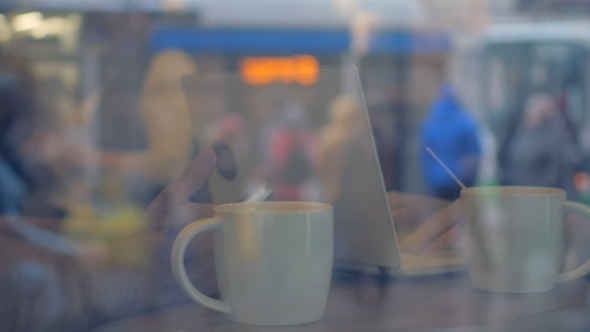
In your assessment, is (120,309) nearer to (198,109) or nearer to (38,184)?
(198,109)

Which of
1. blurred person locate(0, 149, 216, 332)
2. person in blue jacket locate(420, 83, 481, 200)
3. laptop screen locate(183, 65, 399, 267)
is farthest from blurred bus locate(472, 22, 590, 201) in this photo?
blurred person locate(0, 149, 216, 332)

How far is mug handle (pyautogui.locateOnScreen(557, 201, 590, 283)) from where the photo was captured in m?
0.55

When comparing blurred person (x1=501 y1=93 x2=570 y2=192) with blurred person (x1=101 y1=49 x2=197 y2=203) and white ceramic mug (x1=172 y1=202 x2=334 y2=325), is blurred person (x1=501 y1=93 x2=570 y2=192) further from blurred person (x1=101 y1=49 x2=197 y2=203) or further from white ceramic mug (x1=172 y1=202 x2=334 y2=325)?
white ceramic mug (x1=172 y1=202 x2=334 y2=325)

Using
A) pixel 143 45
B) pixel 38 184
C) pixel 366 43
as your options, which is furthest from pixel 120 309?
pixel 366 43

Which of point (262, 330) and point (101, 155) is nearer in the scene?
point (262, 330)

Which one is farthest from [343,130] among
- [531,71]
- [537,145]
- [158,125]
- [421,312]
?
[531,71]

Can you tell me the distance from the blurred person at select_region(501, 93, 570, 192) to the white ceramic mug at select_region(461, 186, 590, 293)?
1.45 meters

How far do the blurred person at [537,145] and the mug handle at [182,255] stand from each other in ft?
5.39

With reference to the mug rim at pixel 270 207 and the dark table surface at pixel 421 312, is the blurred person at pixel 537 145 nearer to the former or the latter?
the dark table surface at pixel 421 312

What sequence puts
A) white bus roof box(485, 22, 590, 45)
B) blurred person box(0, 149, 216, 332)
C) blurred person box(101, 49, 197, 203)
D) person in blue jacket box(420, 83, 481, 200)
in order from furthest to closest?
white bus roof box(485, 22, 590, 45), person in blue jacket box(420, 83, 481, 200), blurred person box(101, 49, 197, 203), blurred person box(0, 149, 216, 332)

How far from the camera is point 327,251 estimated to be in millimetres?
465

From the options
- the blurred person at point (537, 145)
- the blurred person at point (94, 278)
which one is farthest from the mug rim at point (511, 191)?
the blurred person at point (537, 145)

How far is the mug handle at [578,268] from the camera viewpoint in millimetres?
550

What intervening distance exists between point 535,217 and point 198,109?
423mm
